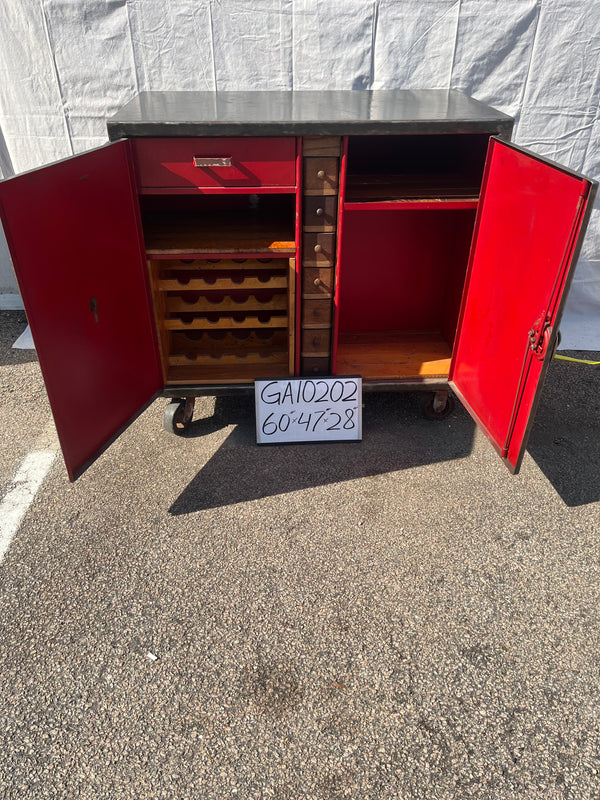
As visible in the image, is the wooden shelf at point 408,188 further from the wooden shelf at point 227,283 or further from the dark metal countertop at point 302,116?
the wooden shelf at point 227,283

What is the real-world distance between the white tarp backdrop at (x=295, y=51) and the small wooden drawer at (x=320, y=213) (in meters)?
1.18

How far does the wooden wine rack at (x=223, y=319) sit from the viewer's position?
254 cm

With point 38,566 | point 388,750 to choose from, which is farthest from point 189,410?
point 388,750

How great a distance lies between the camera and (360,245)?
2.90 meters

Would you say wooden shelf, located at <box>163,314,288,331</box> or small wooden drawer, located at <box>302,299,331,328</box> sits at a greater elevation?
small wooden drawer, located at <box>302,299,331,328</box>

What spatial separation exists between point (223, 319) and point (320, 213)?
0.69 m

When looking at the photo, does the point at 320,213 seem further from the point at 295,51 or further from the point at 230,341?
the point at 295,51

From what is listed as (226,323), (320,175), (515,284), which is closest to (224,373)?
(226,323)

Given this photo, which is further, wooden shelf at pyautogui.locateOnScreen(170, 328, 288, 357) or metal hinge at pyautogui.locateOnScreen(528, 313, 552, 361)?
wooden shelf at pyautogui.locateOnScreen(170, 328, 288, 357)

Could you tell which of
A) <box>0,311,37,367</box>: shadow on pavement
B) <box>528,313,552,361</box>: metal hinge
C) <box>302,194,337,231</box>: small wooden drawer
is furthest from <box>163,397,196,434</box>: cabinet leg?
<box>528,313,552,361</box>: metal hinge

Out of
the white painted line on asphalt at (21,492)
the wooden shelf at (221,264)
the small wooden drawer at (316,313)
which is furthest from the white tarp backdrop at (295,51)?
the white painted line on asphalt at (21,492)

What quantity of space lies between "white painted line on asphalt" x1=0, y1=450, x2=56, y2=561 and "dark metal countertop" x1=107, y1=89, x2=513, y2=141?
1.39 metres

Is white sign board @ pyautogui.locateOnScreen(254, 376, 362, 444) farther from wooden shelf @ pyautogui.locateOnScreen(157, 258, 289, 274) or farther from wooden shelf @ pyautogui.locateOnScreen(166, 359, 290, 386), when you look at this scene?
wooden shelf @ pyautogui.locateOnScreen(157, 258, 289, 274)

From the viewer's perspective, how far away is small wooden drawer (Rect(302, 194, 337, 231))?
226 centimetres
